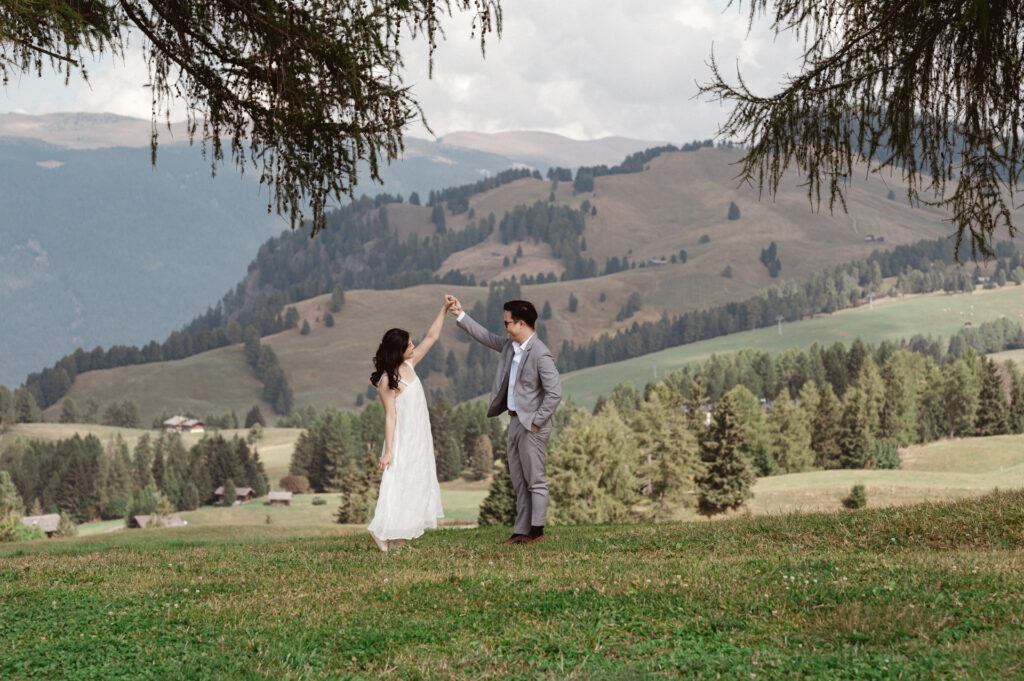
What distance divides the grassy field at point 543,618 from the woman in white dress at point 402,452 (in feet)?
3.60

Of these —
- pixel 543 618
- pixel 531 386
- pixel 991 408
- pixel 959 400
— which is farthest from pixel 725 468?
pixel 991 408

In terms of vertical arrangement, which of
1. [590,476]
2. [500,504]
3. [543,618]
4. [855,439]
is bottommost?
[855,439]

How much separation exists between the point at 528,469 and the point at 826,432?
117 metres

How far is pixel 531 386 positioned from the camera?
12852mm

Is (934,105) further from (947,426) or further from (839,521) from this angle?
(947,426)

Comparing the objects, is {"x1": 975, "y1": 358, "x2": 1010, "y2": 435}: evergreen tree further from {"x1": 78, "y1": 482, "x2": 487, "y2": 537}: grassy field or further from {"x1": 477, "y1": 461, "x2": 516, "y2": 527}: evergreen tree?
{"x1": 477, "y1": 461, "x2": 516, "y2": 527}: evergreen tree

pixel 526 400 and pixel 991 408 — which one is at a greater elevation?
pixel 526 400

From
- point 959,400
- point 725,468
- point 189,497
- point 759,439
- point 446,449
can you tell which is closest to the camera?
point 725,468

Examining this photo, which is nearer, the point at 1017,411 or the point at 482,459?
the point at 1017,411

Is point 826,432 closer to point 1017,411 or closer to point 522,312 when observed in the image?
point 1017,411

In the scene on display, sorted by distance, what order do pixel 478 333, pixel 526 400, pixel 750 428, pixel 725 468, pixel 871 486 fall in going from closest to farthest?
pixel 526 400 → pixel 478 333 → pixel 725 468 → pixel 871 486 → pixel 750 428

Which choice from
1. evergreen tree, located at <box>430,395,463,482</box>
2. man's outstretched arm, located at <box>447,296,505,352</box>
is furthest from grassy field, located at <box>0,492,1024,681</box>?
evergreen tree, located at <box>430,395,463,482</box>

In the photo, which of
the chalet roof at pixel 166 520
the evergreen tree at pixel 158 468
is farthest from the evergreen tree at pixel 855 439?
the evergreen tree at pixel 158 468

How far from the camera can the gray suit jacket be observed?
1266 cm
